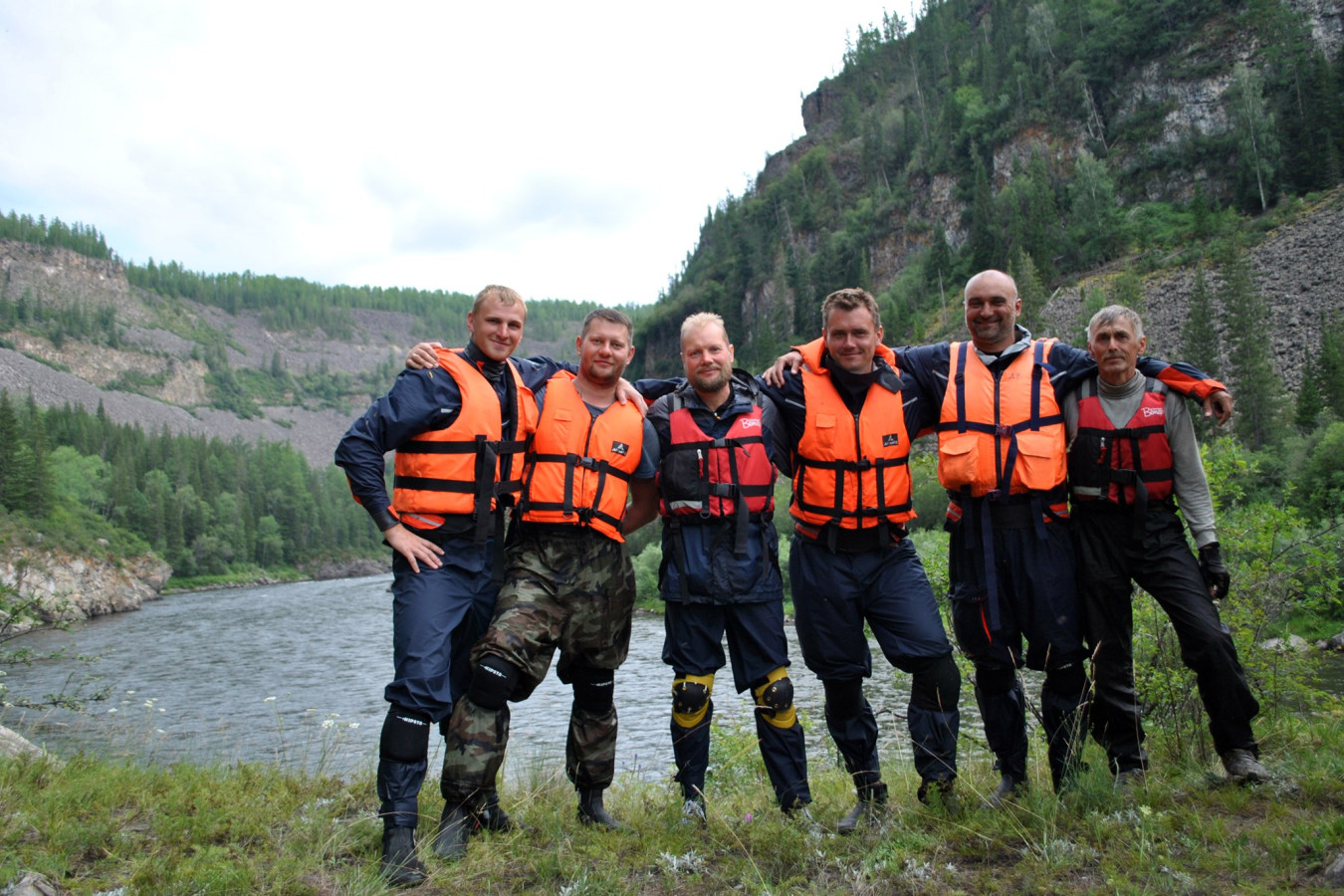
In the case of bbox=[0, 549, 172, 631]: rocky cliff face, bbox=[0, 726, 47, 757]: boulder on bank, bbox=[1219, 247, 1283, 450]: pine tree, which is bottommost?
Result: bbox=[0, 549, 172, 631]: rocky cliff face

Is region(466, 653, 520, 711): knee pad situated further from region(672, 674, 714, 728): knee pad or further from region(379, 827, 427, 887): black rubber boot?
region(672, 674, 714, 728): knee pad

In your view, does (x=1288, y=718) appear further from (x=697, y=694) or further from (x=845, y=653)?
(x=697, y=694)

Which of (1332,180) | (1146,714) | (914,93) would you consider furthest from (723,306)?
(1146,714)

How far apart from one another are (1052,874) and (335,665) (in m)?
25.5

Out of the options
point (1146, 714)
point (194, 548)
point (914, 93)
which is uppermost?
point (914, 93)

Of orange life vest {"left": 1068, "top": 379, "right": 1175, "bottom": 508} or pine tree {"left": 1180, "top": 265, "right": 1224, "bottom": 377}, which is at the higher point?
pine tree {"left": 1180, "top": 265, "right": 1224, "bottom": 377}

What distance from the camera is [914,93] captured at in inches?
4102

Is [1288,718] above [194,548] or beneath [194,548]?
above

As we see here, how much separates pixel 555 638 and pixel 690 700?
0.81 m

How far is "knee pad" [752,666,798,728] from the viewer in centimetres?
431

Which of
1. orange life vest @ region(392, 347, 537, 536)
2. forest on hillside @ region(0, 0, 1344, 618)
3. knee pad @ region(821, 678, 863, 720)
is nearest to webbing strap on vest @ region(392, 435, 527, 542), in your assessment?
orange life vest @ region(392, 347, 537, 536)

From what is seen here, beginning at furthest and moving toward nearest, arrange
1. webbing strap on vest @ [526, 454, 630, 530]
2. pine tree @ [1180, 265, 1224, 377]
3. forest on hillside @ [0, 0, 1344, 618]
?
forest on hillside @ [0, 0, 1344, 618], pine tree @ [1180, 265, 1224, 377], webbing strap on vest @ [526, 454, 630, 530]

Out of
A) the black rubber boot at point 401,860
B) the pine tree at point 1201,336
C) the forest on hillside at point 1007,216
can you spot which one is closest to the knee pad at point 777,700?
the black rubber boot at point 401,860

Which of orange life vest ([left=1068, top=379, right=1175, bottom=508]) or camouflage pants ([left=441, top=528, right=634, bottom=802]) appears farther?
orange life vest ([left=1068, top=379, right=1175, bottom=508])
